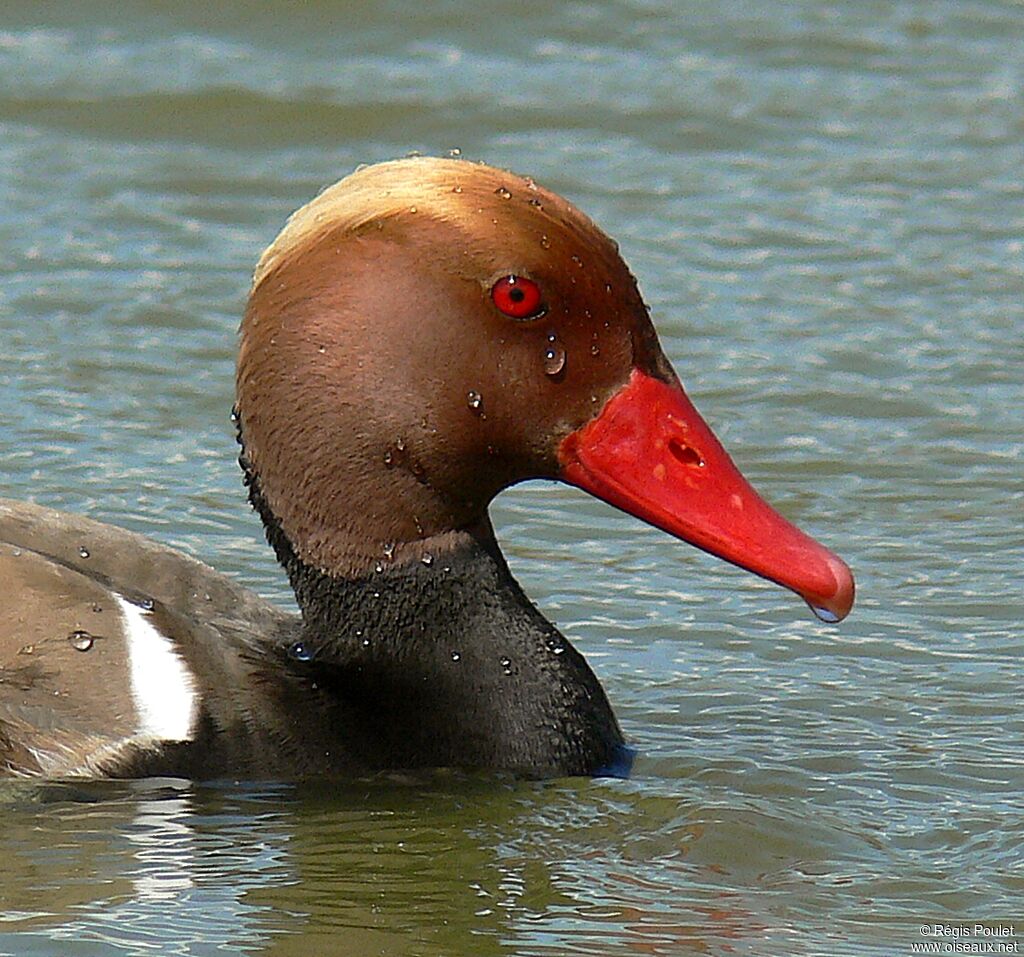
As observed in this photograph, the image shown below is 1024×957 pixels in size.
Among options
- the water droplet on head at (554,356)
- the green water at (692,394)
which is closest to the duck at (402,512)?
the water droplet on head at (554,356)

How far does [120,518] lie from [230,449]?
0.66 meters

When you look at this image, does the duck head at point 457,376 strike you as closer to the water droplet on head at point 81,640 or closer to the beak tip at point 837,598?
the beak tip at point 837,598

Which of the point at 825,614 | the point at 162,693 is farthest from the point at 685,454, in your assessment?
the point at 162,693

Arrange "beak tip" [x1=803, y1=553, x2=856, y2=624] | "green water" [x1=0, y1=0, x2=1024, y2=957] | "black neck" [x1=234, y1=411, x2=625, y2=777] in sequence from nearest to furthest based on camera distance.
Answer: "green water" [x1=0, y1=0, x2=1024, y2=957]
"beak tip" [x1=803, y1=553, x2=856, y2=624]
"black neck" [x1=234, y1=411, x2=625, y2=777]

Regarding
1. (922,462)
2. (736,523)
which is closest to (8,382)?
(922,462)

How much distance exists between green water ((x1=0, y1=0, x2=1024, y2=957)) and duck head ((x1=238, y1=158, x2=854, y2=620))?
57 centimetres

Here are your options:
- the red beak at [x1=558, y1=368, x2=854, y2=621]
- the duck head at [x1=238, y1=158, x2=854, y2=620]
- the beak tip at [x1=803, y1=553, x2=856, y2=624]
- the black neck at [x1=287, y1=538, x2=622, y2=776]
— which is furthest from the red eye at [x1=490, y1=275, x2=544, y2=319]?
the beak tip at [x1=803, y1=553, x2=856, y2=624]

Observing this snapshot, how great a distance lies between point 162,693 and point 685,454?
1.18 metres

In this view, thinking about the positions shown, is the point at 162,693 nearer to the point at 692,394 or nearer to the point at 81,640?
the point at 81,640

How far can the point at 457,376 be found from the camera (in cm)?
538

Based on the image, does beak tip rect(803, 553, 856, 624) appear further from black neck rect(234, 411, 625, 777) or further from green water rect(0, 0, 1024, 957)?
black neck rect(234, 411, 625, 777)

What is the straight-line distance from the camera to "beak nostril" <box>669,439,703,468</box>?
5.45m

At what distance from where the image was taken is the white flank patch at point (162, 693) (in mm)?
5273

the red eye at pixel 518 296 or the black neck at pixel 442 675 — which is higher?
the red eye at pixel 518 296
